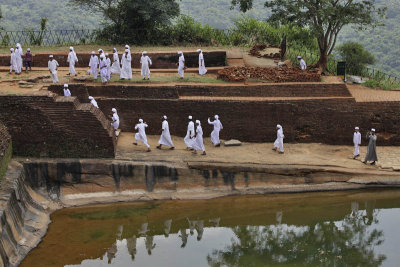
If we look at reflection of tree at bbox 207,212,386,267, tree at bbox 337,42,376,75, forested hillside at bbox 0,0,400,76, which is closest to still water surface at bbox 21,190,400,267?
reflection of tree at bbox 207,212,386,267

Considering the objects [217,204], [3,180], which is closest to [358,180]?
[217,204]

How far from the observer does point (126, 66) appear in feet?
Result: 65.8

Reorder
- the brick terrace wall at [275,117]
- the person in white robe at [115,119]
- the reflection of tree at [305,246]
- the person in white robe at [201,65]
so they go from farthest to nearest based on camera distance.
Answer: the person in white robe at [201,65]
the brick terrace wall at [275,117]
the person in white robe at [115,119]
the reflection of tree at [305,246]

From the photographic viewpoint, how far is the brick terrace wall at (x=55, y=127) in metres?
17.3

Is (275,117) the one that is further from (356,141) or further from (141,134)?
(141,134)

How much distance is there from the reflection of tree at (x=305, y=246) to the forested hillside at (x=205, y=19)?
19.2m

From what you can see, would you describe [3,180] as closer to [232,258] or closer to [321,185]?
[232,258]

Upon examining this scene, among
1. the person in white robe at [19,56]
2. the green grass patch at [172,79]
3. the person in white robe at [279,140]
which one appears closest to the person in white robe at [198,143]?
the person in white robe at [279,140]

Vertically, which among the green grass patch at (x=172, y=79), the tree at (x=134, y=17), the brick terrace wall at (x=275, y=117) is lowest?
the brick terrace wall at (x=275, y=117)

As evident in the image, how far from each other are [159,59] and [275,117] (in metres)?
5.28

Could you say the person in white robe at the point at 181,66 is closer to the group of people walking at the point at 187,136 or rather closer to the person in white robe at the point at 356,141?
the group of people walking at the point at 187,136

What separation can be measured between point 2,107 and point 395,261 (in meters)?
10.8

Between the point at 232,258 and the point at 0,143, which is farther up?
the point at 0,143

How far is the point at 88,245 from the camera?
1477 centimetres
